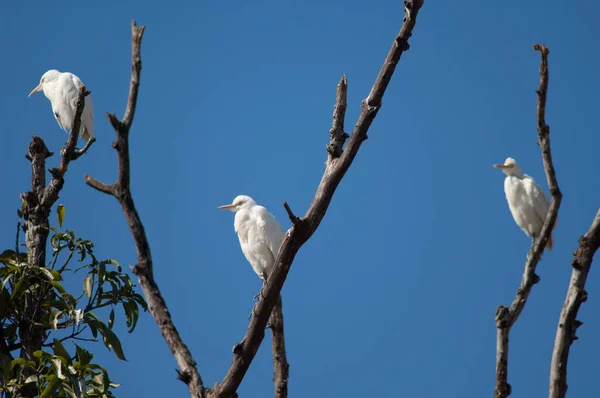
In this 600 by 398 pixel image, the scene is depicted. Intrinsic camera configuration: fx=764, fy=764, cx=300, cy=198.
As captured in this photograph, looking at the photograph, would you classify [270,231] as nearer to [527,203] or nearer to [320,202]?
[320,202]

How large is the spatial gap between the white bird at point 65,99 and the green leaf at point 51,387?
300 inches

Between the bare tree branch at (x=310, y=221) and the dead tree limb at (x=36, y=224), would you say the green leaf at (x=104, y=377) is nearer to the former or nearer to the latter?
the dead tree limb at (x=36, y=224)

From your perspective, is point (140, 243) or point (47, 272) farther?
point (140, 243)

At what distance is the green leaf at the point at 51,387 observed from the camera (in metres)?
4.39

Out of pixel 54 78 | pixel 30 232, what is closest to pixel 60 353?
pixel 30 232

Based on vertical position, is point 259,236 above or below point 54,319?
above

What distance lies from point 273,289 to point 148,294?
10.4 ft

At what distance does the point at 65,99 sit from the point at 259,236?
4.97 m

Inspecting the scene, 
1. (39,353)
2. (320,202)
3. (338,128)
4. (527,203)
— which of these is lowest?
(39,353)

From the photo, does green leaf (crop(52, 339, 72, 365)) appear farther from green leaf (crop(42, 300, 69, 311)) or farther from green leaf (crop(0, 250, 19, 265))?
green leaf (crop(0, 250, 19, 265))

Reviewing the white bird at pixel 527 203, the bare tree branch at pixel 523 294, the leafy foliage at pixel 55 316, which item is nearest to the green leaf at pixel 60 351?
the leafy foliage at pixel 55 316

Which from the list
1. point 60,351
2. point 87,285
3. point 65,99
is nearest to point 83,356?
point 60,351

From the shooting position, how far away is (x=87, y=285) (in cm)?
530

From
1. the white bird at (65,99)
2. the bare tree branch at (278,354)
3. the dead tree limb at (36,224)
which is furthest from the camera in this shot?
the white bird at (65,99)
